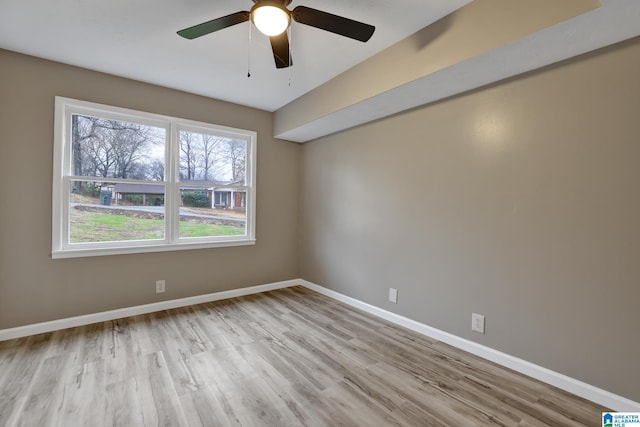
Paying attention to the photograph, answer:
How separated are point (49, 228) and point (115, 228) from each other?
0.53m

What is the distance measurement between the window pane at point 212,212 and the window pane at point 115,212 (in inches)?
10.8

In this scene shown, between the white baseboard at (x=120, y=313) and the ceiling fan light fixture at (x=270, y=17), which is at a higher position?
the ceiling fan light fixture at (x=270, y=17)

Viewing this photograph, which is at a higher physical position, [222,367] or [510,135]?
[510,135]

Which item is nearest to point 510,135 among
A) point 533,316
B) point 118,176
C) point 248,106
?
point 533,316

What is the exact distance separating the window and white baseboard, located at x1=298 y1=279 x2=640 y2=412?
7.53 ft

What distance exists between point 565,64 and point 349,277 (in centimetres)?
281

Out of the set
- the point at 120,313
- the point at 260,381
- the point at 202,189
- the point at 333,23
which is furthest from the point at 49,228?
the point at 333,23

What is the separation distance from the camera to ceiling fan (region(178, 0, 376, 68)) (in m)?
1.62

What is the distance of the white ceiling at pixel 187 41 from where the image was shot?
196 centimetres

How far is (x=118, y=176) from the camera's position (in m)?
3.11

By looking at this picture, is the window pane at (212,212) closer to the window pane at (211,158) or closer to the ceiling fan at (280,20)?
the window pane at (211,158)

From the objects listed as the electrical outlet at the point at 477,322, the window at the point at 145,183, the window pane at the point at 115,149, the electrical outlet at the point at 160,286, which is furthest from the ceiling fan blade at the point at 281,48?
the electrical outlet at the point at 160,286

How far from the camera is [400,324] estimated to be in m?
2.98

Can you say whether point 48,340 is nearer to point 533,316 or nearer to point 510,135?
point 533,316
